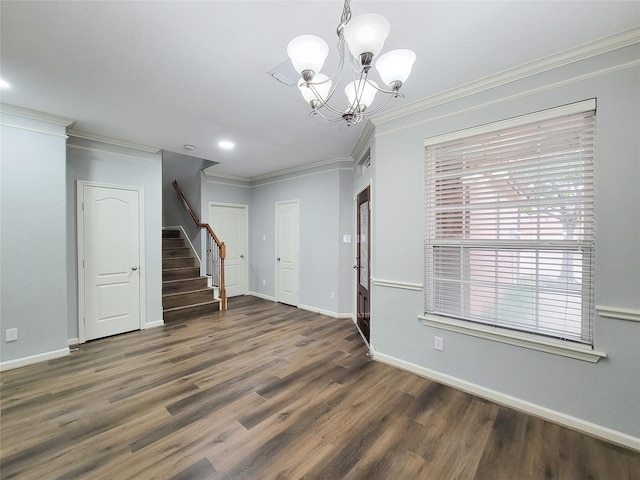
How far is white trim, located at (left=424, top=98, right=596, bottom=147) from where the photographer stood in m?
1.93

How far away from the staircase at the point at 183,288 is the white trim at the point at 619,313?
4964 millimetres

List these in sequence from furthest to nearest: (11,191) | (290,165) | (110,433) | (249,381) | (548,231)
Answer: (290,165)
(11,191)
(249,381)
(548,231)
(110,433)

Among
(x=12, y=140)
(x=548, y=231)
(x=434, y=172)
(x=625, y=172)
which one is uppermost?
(x=12, y=140)

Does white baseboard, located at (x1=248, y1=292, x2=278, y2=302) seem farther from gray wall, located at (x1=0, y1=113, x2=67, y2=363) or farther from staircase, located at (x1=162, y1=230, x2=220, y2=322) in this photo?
gray wall, located at (x1=0, y1=113, x2=67, y2=363)

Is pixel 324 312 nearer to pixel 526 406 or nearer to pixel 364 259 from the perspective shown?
pixel 364 259

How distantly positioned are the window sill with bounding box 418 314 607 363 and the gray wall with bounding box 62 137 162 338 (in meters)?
3.83

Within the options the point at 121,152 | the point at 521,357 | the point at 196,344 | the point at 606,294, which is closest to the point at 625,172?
the point at 606,294

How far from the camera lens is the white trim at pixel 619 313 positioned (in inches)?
69.6

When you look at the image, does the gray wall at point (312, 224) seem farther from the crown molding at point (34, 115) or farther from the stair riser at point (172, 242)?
the crown molding at point (34, 115)

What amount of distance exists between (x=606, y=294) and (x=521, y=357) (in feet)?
2.43

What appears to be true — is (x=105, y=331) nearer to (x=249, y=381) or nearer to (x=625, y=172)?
(x=249, y=381)

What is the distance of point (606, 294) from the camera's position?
1.85 meters

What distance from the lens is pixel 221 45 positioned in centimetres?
183

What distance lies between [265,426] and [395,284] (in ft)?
5.70
